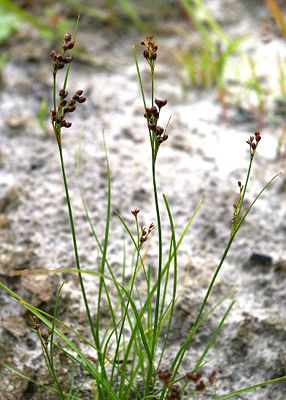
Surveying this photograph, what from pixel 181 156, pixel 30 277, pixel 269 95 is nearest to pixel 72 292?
pixel 30 277

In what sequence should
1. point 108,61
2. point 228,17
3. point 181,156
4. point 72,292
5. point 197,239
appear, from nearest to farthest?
point 72,292 → point 197,239 → point 181,156 → point 108,61 → point 228,17

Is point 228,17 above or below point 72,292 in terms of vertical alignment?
above

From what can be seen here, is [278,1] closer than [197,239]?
No

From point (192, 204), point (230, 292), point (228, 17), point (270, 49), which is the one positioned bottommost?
point (230, 292)

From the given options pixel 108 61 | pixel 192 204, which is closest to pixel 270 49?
pixel 108 61

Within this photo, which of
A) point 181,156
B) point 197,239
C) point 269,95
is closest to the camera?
point 197,239

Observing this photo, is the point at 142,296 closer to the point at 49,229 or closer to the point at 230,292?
the point at 230,292

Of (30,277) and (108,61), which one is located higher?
(108,61)

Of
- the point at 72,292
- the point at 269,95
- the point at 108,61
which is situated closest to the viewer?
the point at 72,292

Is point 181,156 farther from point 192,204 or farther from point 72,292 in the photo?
point 72,292
